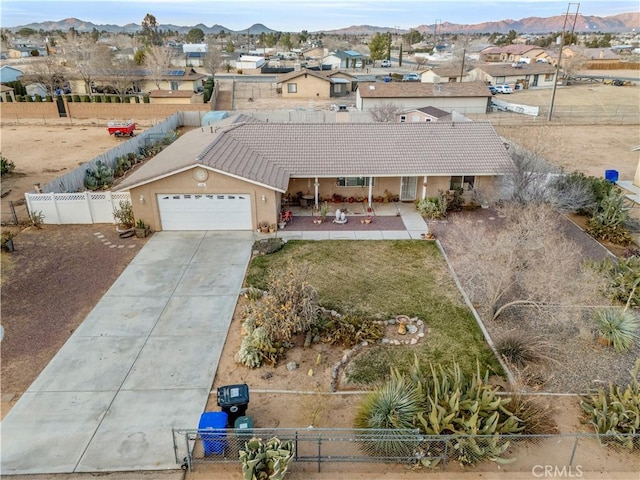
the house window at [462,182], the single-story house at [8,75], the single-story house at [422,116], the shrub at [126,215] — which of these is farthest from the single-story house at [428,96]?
the single-story house at [8,75]

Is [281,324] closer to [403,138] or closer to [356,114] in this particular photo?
[403,138]

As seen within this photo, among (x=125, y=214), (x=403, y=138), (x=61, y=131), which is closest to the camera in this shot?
(x=125, y=214)

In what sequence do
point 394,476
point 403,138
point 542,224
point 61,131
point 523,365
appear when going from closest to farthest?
point 394,476 → point 523,365 → point 542,224 → point 403,138 → point 61,131

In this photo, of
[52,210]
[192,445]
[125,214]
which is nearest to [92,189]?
[52,210]

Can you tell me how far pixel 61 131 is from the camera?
42344mm

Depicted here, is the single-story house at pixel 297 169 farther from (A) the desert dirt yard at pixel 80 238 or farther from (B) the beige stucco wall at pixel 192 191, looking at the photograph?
(A) the desert dirt yard at pixel 80 238

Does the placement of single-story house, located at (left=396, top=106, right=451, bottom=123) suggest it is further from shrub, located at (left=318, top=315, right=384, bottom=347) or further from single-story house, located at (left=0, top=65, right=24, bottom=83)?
single-story house, located at (left=0, top=65, right=24, bottom=83)

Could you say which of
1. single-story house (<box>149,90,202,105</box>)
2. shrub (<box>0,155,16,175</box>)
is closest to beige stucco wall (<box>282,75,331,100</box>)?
single-story house (<box>149,90,202,105</box>)

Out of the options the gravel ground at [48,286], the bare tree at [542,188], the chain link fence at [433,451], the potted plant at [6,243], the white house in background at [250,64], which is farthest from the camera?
the white house in background at [250,64]

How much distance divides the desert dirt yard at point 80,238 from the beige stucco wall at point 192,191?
1.54 m

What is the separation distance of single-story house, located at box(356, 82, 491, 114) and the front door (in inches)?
1040

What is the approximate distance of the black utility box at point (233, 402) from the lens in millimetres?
10078

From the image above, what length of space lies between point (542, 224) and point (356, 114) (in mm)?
31757

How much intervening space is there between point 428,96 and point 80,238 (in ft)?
129
